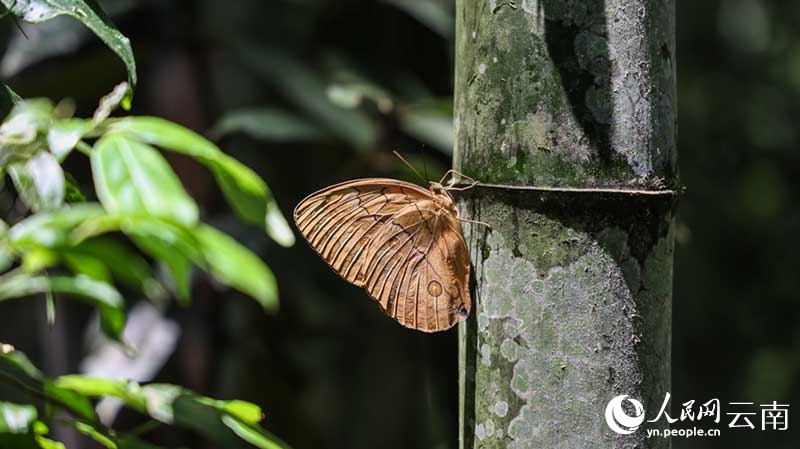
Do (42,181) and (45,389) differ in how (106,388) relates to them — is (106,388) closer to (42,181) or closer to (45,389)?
(45,389)

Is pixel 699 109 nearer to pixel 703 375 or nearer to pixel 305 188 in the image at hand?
pixel 703 375

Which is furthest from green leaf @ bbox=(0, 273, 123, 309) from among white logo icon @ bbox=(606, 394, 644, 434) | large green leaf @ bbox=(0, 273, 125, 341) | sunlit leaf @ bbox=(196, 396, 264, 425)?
white logo icon @ bbox=(606, 394, 644, 434)

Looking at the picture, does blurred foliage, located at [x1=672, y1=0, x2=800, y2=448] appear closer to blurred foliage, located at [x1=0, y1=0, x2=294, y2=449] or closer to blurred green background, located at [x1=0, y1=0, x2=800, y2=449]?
blurred green background, located at [x1=0, y1=0, x2=800, y2=449]

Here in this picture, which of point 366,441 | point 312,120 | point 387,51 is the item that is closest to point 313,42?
point 387,51

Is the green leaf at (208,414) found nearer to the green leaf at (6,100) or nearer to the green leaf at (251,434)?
the green leaf at (251,434)

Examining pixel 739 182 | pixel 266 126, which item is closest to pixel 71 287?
pixel 266 126

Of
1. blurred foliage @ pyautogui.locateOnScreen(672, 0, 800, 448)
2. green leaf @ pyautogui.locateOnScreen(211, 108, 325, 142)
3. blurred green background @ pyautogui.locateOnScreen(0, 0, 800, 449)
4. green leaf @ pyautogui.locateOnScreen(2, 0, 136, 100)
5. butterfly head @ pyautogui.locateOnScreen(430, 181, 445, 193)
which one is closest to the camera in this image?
green leaf @ pyautogui.locateOnScreen(2, 0, 136, 100)
